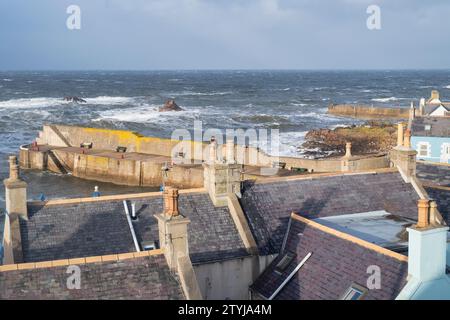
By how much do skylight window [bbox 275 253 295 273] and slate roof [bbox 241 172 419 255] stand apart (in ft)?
1.41

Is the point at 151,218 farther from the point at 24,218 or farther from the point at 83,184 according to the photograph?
the point at 83,184

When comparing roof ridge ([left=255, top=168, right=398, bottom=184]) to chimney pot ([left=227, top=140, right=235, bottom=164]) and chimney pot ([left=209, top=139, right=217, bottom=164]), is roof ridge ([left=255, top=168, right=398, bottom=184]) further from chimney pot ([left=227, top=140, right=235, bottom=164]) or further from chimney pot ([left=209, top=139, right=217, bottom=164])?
chimney pot ([left=209, top=139, right=217, bottom=164])

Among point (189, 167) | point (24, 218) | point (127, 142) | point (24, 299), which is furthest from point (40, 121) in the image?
point (24, 299)

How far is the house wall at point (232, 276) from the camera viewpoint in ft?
54.7

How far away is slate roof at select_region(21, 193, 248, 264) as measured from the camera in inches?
660

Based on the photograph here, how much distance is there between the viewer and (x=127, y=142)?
54.9 meters

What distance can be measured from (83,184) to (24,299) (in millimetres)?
37652

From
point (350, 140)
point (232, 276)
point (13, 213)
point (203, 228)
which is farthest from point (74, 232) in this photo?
point (350, 140)

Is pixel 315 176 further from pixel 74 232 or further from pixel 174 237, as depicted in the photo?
pixel 174 237

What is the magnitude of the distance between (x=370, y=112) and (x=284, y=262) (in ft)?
291

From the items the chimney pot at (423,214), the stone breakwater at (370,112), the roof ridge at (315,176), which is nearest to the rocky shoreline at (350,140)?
the stone breakwater at (370,112)

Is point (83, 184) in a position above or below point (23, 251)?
below

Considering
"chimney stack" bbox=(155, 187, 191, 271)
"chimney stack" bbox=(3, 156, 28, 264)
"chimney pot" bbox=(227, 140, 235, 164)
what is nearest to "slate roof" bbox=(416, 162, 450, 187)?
"chimney pot" bbox=(227, 140, 235, 164)

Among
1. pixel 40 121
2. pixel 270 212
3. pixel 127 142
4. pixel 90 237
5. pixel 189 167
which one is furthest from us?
pixel 40 121
